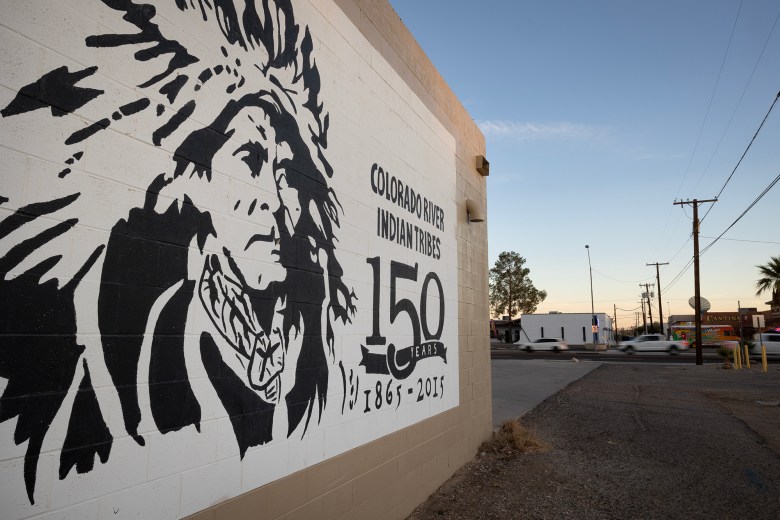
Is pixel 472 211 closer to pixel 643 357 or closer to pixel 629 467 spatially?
Answer: pixel 629 467

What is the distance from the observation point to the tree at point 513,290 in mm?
79438


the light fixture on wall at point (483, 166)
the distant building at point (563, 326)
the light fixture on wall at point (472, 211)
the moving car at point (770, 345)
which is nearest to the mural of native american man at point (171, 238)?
the light fixture on wall at point (472, 211)

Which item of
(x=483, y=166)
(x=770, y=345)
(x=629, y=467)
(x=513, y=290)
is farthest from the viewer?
(x=513, y=290)

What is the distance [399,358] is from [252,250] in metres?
2.59

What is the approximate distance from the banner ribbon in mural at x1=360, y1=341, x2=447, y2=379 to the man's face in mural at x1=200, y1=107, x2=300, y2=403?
1.36m

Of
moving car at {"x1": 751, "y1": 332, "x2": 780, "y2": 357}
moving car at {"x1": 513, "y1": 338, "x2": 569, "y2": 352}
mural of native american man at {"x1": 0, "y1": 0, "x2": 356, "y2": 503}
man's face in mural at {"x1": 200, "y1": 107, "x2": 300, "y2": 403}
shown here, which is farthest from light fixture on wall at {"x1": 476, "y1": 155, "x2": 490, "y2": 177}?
moving car at {"x1": 513, "y1": 338, "x2": 569, "y2": 352}

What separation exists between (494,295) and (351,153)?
256ft

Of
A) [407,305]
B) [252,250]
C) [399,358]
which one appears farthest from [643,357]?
[252,250]

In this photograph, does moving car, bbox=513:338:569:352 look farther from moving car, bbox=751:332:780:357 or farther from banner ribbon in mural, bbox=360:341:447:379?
banner ribbon in mural, bbox=360:341:447:379

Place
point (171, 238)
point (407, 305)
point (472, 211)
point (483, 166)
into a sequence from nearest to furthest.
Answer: point (171, 238)
point (407, 305)
point (472, 211)
point (483, 166)

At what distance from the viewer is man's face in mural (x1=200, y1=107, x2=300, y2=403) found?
10.2 feet

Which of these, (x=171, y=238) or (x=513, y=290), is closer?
(x=171, y=238)

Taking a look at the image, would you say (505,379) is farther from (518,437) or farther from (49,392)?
(49,392)

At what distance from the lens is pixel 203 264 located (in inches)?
116
